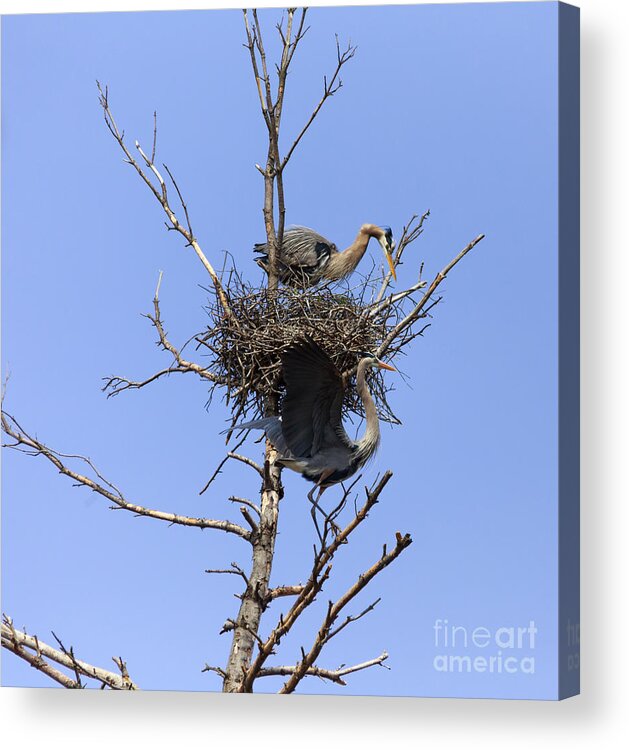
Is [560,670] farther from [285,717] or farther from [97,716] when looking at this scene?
[97,716]

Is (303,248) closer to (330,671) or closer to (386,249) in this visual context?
(386,249)

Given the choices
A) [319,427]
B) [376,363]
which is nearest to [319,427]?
[319,427]

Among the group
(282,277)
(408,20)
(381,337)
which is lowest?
(381,337)

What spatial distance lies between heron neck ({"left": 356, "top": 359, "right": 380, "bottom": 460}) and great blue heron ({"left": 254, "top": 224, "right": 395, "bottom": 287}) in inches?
36.3

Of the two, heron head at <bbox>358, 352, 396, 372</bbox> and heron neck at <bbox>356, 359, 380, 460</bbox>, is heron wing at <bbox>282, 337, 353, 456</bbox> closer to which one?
heron neck at <bbox>356, 359, 380, 460</bbox>

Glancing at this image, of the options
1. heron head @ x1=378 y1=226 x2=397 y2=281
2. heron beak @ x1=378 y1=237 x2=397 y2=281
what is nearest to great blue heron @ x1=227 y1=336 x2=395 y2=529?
heron beak @ x1=378 y1=237 x2=397 y2=281

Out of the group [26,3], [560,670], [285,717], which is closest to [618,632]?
[560,670]

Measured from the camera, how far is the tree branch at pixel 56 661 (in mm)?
5688

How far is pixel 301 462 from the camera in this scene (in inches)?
227

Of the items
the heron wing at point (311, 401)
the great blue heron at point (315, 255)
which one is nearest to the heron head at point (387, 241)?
the great blue heron at point (315, 255)

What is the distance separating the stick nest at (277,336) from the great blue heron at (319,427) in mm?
142

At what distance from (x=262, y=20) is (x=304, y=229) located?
1.34 meters

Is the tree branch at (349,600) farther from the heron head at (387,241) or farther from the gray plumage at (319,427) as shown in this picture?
the heron head at (387,241)

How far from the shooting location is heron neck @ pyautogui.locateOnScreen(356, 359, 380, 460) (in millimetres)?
5793
